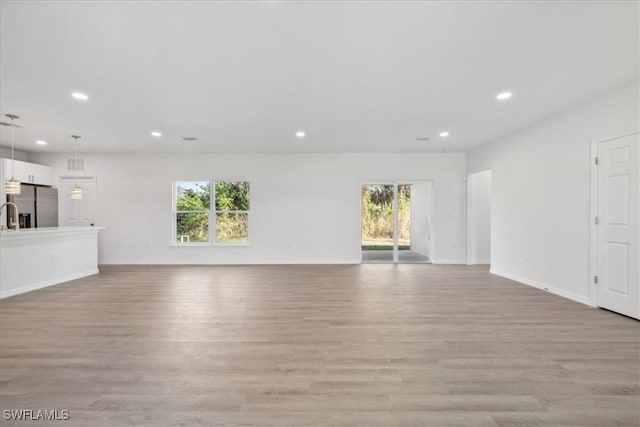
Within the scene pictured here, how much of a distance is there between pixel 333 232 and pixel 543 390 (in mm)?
5395

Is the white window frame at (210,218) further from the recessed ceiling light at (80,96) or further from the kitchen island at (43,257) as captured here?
the recessed ceiling light at (80,96)

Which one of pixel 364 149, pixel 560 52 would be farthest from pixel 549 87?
pixel 364 149

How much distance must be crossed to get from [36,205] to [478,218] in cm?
1063

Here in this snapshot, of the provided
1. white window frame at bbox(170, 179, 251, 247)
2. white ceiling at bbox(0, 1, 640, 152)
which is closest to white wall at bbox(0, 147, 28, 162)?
white ceiling at bbox(0, 1, 640, 152)

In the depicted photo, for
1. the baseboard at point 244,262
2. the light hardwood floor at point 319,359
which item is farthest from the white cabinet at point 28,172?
the light hardwood floor at point 319,359

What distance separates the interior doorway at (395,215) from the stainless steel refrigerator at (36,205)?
770 cm

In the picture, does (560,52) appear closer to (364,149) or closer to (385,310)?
(385,310)

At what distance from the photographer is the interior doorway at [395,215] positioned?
7.17 meters

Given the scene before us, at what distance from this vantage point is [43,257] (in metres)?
4.86

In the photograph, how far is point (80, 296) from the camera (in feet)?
13.8

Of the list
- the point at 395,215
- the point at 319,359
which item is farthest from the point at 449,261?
the point at 319,359

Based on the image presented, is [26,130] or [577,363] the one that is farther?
[26,130]

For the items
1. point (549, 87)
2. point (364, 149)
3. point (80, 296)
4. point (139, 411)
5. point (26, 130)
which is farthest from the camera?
point (364, 149)

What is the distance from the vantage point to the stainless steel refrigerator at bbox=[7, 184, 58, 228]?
20.6ft
